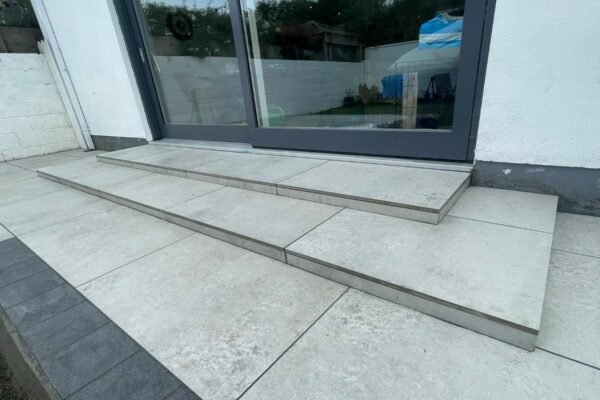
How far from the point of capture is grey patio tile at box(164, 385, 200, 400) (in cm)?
91

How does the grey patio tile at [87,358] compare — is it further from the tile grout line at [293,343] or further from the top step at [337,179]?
the top step at [337,179]

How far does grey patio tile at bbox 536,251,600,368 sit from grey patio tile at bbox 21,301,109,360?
1690mm

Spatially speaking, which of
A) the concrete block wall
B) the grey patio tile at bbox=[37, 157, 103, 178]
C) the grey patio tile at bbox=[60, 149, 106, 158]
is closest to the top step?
the grey patio tile at bbox=[37, 157, 103, 178]

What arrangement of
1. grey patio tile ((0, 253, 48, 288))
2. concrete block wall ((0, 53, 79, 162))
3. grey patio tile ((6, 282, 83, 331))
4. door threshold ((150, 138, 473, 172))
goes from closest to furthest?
grey patio tile ((6, 282, 83, 331)) < grey patio tile ((0, 253, 48, 288)) < door threshold ((150, 138, 473, 172)) < concrete block wall ((0, 53, 79, 162))

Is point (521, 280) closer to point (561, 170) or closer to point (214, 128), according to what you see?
point (561, 170)

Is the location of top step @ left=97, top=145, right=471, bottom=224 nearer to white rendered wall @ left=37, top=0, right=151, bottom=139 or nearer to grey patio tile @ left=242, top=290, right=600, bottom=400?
grey patio tile @ left=242, top=290, right=600, bottom=400

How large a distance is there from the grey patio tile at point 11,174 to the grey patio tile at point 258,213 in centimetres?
330

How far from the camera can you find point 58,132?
539cm

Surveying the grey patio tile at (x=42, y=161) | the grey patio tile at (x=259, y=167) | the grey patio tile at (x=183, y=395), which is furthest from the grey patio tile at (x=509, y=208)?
the grey patio tile at (x=42, y=161)

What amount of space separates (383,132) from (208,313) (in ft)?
5.55

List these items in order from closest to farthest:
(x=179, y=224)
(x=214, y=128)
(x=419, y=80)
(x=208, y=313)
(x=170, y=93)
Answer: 1. (x=208, y=313)
2. (x=179, y=224)
3. (x=419, y=80)
4. (x=214, y=128)
5. (x=170, y=93)

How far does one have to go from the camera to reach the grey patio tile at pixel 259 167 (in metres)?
2.27

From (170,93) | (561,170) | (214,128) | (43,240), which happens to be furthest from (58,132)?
(561,170)

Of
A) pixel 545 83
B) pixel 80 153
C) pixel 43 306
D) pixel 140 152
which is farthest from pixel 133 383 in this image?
pixel 80 153
